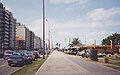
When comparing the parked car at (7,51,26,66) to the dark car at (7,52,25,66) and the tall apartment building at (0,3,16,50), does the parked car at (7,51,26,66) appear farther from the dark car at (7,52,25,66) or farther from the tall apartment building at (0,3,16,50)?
the tall apartment building at (0,3,16,50)

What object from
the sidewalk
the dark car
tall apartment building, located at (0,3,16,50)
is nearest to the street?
the sidewalk

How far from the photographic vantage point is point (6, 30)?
153500 millimetres

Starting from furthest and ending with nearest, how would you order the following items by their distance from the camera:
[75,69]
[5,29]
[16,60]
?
[5,29] < [16,60] < [75,69]

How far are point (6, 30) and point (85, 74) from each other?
140 meters

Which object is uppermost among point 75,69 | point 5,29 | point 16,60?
point 5,29

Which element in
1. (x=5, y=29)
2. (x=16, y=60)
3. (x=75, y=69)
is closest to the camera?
(x=75, y=69)

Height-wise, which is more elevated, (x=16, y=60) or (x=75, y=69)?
(x=16, y=60)

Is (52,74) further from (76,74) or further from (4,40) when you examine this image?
(4,40)

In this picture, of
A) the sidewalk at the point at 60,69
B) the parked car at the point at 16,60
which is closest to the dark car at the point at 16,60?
the parked car at the point at 16,60

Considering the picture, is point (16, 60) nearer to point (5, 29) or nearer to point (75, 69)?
point (75, 69)

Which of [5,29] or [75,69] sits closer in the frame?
[75,69]

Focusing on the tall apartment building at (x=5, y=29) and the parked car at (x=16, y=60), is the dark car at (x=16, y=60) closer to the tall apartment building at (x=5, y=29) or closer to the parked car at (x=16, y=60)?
the parked car at (x=16, y=60)

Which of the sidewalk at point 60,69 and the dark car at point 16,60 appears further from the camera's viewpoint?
the dark car at point 16,60

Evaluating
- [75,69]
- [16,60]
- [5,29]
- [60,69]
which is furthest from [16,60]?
[5,29]
